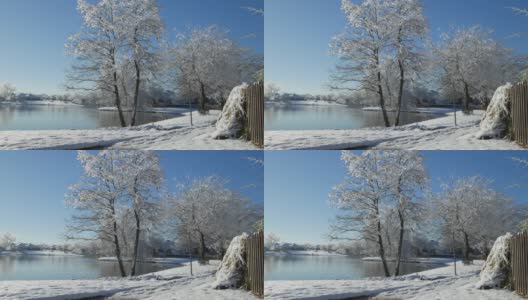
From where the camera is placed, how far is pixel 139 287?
7164mm

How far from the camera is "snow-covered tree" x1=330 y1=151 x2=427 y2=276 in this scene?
7.29 m

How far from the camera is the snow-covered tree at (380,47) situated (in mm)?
7312

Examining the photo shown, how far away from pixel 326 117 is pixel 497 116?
1.88 m

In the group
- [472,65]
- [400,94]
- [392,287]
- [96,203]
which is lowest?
[392,287]

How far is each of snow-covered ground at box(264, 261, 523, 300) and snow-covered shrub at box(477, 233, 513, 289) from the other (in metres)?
0.09

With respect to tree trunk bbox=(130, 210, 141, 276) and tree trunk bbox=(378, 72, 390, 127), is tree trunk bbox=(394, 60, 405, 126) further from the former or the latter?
tree trunk bbox=(130, 210, 141, 276)

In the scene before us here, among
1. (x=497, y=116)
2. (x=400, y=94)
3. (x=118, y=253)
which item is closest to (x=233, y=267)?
(x=118, y=253)

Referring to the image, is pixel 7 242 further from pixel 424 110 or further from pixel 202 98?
pixel 424 110

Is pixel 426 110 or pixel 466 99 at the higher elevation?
pixel 466 99

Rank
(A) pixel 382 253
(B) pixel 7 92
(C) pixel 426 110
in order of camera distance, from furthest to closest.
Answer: (C) pixel 426 110 < (A) pixel 382 253 < (B) pixel 7 92

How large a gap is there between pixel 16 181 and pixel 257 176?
2622mm

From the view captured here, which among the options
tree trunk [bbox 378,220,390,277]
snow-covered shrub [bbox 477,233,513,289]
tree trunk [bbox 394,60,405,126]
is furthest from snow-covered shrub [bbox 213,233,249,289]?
snow-covered shrub [bbox 477,233,513,289]

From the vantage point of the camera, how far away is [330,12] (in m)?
7.36

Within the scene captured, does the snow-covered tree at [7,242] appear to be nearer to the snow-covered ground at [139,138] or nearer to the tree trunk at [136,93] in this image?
the snow-covered ground at [139,138]
